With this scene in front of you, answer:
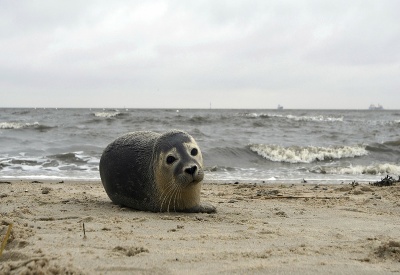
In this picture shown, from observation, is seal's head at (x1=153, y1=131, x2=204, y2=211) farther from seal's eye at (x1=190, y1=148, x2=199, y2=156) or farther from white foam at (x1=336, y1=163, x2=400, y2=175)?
white foam at (x1=336, y1=163, x2=400, y2=175)

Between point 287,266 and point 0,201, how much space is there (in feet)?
14.5

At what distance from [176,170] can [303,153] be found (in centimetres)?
1054

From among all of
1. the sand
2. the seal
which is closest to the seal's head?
the seal

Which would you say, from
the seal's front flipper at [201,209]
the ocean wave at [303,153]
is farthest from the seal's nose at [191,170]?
the ocean wave at [303,153]

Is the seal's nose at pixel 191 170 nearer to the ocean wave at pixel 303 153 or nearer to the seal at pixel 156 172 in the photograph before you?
the seal at pixel 156 172

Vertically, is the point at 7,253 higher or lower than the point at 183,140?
lower

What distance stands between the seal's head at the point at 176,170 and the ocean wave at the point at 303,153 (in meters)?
9.10

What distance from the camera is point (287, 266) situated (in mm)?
3363

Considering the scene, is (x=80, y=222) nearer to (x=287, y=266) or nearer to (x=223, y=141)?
(x=287, y=266)

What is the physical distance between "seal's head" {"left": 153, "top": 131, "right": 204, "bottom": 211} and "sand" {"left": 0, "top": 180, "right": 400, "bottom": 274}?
0.22 metres

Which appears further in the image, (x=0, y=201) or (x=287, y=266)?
(x=0, y=201)

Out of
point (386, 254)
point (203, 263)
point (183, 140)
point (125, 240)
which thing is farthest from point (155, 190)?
point (386, 254)

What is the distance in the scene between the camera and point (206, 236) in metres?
4.33

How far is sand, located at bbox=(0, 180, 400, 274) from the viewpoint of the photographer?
3.30m
